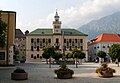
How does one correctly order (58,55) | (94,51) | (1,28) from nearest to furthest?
1. (1,28)
2. (58,55)
3. (94,51)

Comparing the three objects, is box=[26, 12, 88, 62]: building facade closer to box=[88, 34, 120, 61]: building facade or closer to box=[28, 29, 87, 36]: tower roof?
box=[28, 29, 87, 36]: tower roof

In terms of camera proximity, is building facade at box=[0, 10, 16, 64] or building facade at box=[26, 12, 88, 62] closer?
building facade at box=[0, 10, 16, 64]

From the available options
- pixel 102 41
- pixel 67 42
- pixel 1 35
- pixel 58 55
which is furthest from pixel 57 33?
pixel 1 35

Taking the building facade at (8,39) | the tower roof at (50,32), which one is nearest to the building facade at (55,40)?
the tower roof at (50,32)

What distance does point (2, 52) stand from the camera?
4812 cm

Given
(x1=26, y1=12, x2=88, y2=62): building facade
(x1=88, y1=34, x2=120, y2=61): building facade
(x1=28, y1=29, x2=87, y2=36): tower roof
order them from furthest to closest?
(x1=88, y1=34, x2=120, y2=61): building facade
(x1=28, y1=29, x2=87, y2=36): tower roof
(x1=26, y1=12, x2=88, y2=62): building facade

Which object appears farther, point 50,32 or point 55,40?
point 50,32

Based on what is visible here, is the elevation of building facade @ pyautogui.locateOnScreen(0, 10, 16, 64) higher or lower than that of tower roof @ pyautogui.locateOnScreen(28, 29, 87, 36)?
lower

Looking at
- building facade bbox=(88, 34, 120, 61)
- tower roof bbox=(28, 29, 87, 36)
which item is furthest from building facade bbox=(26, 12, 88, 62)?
building facade bbox=(88, 34, 120, 61)

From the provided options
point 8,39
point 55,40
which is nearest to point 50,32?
point 55,40

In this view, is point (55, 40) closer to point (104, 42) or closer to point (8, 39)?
point (104, 42)

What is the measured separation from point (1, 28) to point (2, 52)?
82.2 ft

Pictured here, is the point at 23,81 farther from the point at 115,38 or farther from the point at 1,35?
the point at 115,38

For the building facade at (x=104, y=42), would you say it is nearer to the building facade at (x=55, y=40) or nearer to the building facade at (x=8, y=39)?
the building facade at (x=55, y=40)
